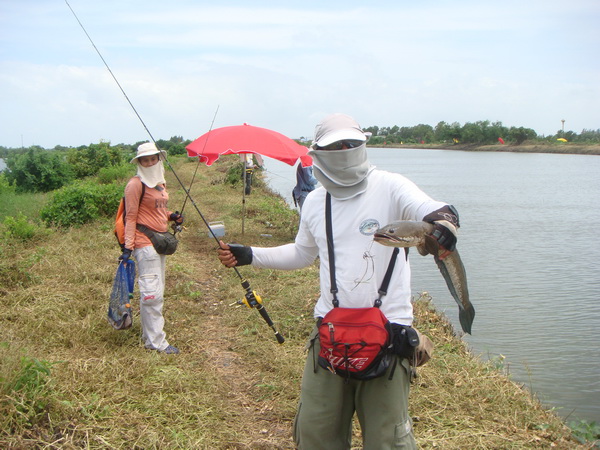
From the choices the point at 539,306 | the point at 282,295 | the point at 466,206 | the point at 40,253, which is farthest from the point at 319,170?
the point at 466,206

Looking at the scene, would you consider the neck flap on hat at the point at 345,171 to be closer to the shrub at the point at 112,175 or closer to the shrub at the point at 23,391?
the shrub at the point at 23,391

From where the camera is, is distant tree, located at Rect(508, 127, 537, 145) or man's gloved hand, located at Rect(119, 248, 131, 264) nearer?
man's gloved hand, located at Rect(119, 248, 131, 264)

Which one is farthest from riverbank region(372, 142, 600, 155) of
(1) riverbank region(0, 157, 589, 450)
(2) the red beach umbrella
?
(1) riverbank region(0, 157, 589, 450)

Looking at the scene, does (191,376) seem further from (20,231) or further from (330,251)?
(20,231)

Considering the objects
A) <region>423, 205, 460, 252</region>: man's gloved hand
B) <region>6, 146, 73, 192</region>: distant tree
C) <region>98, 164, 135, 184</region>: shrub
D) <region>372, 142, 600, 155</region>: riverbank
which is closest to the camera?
<region>423, 205, 460, 252</region>: man's gloved hand

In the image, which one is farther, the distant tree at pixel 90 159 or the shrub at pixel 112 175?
the distant tree at pixel 90 159

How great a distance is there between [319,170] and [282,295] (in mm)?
4351

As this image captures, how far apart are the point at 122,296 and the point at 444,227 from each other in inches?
135

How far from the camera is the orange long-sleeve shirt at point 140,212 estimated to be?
4.73 m

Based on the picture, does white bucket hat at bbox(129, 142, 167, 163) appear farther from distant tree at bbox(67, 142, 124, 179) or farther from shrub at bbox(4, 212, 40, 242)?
distant tree at bbox(67, 142, 124, 179)

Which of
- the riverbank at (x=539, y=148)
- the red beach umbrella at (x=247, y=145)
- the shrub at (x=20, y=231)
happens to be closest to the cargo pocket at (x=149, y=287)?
the red beach umbrella at (x=247, y=145)

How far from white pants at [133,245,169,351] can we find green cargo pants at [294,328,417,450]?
99.7 inches

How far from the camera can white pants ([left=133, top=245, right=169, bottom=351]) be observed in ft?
15.8

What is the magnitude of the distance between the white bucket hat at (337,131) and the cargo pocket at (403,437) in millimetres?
1256
